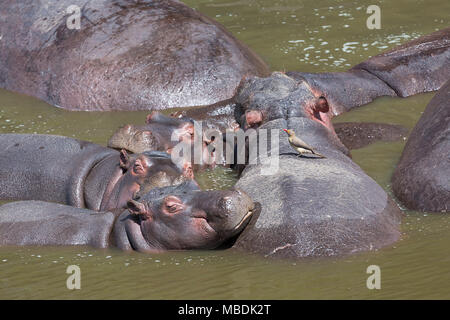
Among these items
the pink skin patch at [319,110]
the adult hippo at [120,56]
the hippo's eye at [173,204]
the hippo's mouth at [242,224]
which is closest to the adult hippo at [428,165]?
the pink skin patch at [319,110]

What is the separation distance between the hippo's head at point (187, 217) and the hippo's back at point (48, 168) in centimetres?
108

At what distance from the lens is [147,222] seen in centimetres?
567

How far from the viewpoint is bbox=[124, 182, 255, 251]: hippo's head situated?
536cm

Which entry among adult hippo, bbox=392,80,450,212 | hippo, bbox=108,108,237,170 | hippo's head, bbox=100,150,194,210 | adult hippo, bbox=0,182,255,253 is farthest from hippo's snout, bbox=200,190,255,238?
hippo, bbox=108,108,237,170

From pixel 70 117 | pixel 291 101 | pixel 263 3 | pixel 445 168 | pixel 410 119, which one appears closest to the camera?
pixel 445 168

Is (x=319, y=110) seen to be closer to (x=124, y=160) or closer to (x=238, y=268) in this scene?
(x=124, y=160)

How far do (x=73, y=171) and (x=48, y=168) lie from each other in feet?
0.76

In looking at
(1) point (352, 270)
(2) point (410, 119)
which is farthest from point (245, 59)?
(1) point (352, 270)

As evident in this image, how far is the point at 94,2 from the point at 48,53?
712mm

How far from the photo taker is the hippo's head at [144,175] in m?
6.10

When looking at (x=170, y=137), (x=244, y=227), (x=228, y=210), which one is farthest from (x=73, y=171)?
(x=228, y=210)

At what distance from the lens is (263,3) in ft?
41.0

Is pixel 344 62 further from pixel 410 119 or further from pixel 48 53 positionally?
pixel 48 53

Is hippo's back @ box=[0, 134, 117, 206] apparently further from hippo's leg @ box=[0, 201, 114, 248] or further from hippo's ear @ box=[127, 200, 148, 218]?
hippo's ear @ box=[127, 200, 148, 218]
